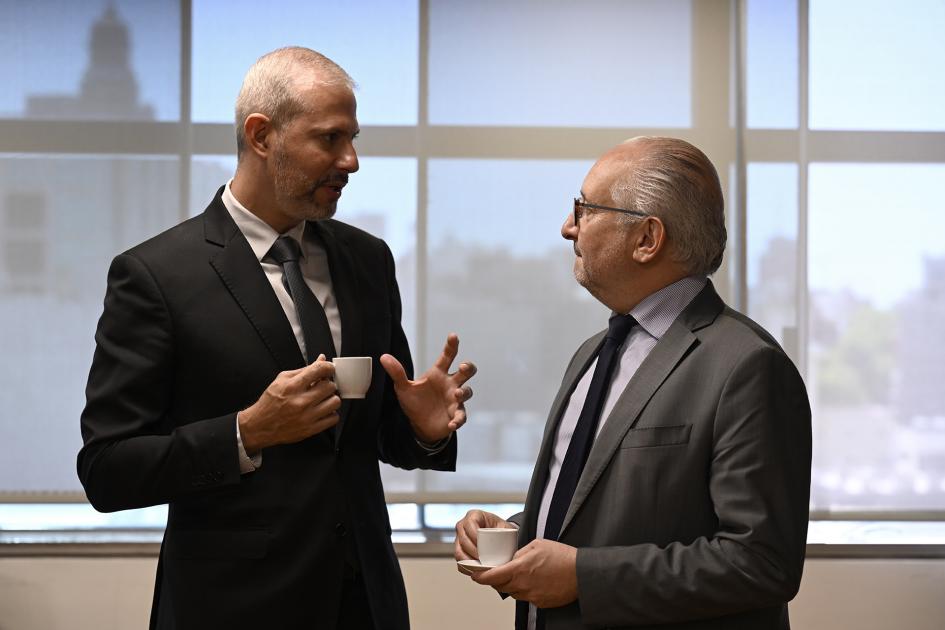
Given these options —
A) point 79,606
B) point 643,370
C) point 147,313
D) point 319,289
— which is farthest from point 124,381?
point 79,606

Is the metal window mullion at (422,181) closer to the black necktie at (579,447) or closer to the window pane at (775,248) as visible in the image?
the window pane at (775,248)

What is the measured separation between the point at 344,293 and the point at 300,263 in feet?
0.38

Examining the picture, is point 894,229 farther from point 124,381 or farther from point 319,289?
point 124,381

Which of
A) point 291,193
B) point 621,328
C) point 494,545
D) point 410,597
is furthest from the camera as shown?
point 410,597

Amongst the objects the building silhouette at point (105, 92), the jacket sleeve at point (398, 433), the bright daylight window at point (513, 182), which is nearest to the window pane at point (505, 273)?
the bright daylight window at point (513, 182)

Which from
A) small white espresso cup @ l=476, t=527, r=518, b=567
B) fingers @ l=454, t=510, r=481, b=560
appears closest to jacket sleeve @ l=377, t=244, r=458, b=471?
fingers @ l=454, t=510, r=481, b=560

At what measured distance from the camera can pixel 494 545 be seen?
5.54 feet

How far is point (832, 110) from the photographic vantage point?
3.97 meters

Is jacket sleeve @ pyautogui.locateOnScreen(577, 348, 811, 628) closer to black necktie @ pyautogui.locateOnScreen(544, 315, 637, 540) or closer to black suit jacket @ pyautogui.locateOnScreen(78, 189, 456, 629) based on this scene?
black necktie @ pyautogui.locateOnScreen(544, 315, 637, 540)

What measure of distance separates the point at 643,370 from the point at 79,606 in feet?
9.73

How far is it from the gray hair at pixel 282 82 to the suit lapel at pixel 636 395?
0.86m

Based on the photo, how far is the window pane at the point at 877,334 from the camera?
3.94m

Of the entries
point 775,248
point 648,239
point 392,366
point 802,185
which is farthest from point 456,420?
point 802,185

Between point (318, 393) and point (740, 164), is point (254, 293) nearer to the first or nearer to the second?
point (318, 393)
